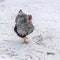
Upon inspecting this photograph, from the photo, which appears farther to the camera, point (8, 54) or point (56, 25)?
point (56, 25)

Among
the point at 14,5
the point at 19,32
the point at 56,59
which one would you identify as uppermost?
the point at 14,5

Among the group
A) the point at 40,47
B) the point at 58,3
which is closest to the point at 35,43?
the point at 40,47

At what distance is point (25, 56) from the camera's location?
6.17 m

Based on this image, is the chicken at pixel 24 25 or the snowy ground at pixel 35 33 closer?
the snowy ground at pixel 35 33

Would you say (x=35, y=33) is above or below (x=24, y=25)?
below

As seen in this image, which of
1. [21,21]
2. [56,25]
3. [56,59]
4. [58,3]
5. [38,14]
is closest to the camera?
[56,59]

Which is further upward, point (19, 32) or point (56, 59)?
point (19, 32)

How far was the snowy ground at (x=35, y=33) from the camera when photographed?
6254mm

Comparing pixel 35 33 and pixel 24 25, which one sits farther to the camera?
pixel 35 33

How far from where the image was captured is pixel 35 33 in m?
7.46

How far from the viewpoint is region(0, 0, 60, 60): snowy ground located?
625cm

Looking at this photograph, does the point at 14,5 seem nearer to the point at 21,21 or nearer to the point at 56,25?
the point at 56,25

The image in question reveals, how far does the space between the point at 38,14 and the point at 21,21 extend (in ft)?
9.16

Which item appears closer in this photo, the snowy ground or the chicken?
the snowy ground
